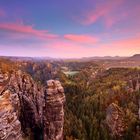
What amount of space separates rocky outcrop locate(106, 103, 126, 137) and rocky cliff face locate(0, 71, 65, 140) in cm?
4832

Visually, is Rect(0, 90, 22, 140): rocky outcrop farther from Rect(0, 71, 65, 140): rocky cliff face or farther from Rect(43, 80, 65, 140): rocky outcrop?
Rect(43, 80, 65, 140): rocky outcrop

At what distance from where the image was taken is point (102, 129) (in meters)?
116

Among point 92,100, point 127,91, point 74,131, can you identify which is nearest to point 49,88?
point 74,131

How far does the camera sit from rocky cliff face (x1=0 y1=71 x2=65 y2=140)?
66.1 m

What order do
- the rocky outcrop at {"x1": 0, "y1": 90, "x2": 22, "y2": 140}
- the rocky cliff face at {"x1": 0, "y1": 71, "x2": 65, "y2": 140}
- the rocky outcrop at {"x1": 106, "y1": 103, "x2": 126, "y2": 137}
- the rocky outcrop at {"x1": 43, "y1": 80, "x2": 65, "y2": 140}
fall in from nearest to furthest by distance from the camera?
the rocky outcrop at {"x1": 0, "y1": 90, "x2": 22, "y2": 140} < the rocky cliff face at {"x1": 0, "y1": 71, "x2": 65, "y2": 140} < the rocky outcrop at {"x1": 43, "y1": 80, "x2": 65, "y2": 140} < the rocky outcrop at {"x1": 106, "y1": 103, "x2": 126, "y2": 137}

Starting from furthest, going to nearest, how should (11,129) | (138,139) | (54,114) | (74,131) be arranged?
(74,131)
(138,139)
(54,114)
(11,129)

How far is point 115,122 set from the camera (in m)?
119

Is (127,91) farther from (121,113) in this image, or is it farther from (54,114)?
(54,114)

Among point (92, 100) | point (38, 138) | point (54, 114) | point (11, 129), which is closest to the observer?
point (11, 129)

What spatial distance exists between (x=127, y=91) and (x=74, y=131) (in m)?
96.6

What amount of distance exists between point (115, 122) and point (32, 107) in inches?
2208

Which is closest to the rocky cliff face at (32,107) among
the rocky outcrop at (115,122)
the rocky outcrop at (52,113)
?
the rocky outcrop at (52,113)

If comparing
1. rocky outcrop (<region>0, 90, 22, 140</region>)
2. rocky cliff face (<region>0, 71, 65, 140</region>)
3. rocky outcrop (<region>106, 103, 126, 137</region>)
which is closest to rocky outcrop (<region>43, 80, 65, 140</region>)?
rocky cliff face (<region>0, 71, 65, 140</region>)

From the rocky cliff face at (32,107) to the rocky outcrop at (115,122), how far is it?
159 feet
